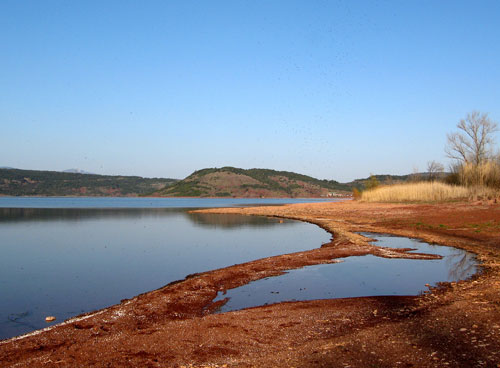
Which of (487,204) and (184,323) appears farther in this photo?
(487,204)

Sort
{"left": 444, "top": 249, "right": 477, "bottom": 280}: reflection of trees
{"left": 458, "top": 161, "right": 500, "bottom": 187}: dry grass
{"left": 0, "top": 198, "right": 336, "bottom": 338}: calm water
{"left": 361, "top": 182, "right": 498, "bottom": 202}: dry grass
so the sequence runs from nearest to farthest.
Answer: {"left": 0, "top": 198, "right": 336, "bottom": 338}: calm water
{"left": 444, "top": 249, "right": 477, "bottom": 280}: reflection of trees
{"left": 361, "top": 182, "right": 498, "bottom": 202}: dry grass
{"left": 458, "top": 161, "right": 500, "bottom": 187}: dry grass

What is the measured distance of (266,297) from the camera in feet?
39.5

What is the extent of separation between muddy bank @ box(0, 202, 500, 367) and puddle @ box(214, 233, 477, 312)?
3.13 feet

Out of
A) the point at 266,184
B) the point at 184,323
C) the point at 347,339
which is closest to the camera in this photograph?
the point at 347,339

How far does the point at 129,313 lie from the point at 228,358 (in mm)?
4177

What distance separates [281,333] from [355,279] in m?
6.90

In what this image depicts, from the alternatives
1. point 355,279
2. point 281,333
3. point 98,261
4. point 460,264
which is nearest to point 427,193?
point 460,264

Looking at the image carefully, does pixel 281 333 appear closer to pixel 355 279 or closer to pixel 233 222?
pixel 355 279

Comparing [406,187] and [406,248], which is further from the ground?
[406,187]

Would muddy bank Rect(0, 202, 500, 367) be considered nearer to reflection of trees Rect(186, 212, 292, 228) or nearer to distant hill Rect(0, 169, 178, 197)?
reflection of trees Rect(186, 212, 292, 228)

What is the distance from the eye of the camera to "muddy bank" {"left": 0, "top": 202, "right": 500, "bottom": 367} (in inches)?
259

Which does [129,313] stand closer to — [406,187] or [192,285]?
[192,285]

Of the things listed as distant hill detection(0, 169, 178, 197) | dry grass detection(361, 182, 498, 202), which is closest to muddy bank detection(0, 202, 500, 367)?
dry grass detection(361, 182, 498, 202)

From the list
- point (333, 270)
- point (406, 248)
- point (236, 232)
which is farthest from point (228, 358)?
point (236, 232)
